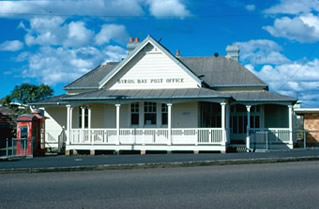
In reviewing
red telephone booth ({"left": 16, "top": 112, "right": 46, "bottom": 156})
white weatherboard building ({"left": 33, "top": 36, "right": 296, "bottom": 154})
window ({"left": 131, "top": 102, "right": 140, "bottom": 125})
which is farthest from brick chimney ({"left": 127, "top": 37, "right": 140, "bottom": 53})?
red telephone booth ({"left": 16, "top": 112, "right": 46, "bottom": 156})

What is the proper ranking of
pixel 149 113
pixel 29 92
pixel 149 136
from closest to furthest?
pixel 149 136, pixel 149 113, pixel 29 92

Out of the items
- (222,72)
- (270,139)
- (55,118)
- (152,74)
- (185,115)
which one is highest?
(222,72)

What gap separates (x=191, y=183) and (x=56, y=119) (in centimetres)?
1714

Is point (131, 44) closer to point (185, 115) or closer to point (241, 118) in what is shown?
point (185, 115)

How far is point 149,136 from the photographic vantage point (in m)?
21.8

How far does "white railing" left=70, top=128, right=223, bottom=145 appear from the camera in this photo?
2095 centimetres

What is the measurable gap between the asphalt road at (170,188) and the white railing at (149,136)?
6.98 m

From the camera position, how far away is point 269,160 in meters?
15.1

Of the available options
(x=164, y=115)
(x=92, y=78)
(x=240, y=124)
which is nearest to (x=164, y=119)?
(x=164, y=115)

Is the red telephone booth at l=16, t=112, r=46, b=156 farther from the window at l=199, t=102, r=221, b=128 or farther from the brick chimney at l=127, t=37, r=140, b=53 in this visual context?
the brick chimney at l=127, t=37, r=140, b=53

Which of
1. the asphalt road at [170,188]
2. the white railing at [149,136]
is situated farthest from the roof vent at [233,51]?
the asphalt road at [170,188]

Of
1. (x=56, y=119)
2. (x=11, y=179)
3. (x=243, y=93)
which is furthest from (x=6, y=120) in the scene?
(x=11, y=179)

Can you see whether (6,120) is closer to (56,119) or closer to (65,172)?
(56,119)

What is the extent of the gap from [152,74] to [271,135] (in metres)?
7.69
